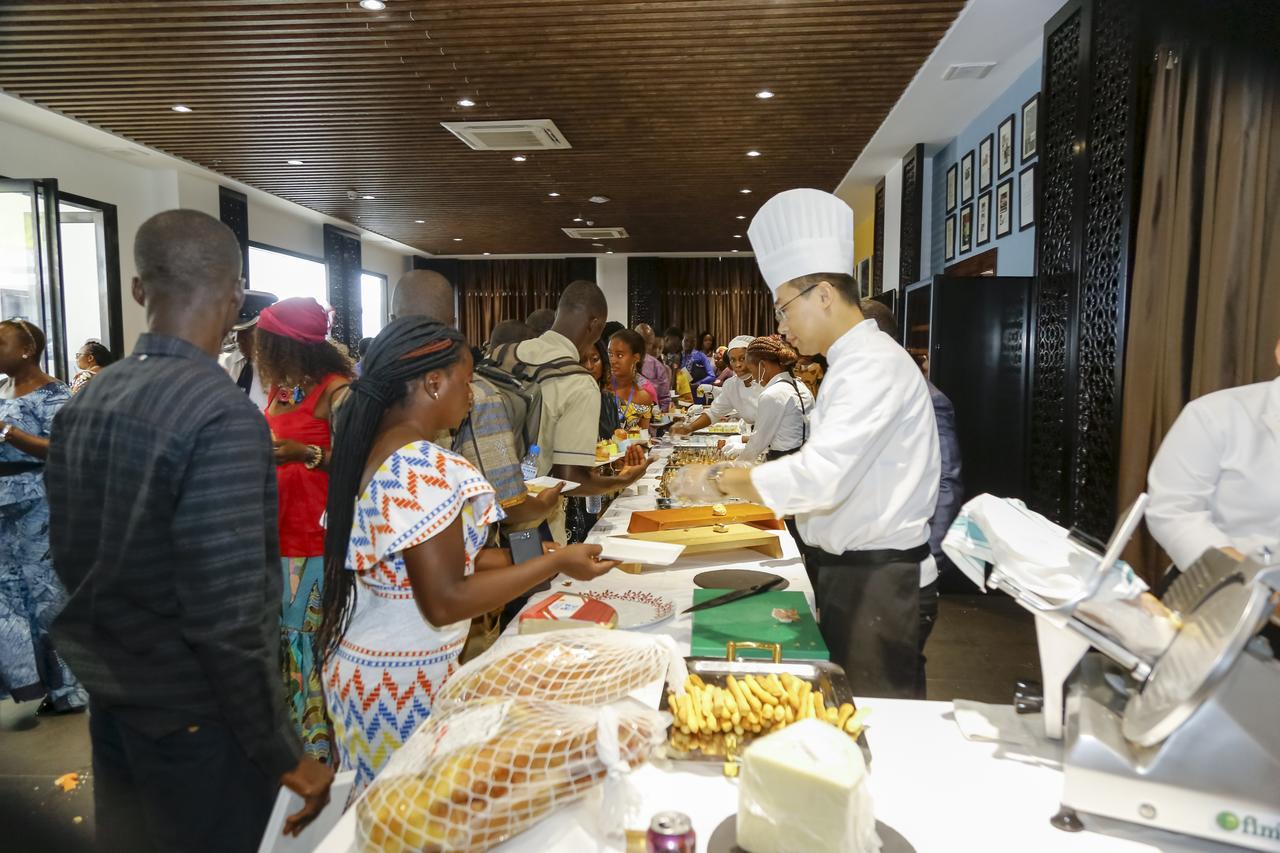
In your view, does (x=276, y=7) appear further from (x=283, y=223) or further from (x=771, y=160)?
(x=283, y=223)

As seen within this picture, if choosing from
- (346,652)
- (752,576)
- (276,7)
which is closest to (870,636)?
(752,576)

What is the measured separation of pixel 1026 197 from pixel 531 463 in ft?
11.5

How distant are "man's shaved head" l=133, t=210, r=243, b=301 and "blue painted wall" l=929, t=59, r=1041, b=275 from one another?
4056mm

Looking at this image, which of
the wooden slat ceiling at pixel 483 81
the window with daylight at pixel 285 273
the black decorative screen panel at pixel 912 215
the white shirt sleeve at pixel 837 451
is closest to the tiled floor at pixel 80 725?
the white shirt sleeve at pixel 837 451

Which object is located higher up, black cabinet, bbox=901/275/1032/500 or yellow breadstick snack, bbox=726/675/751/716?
black cabinet, bbox=901/275/1032/500

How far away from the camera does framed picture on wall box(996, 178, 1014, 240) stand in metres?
4.83

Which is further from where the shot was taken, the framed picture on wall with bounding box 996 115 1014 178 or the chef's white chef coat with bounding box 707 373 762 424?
the chef's white chef coat with bounding box 707 373 762 424

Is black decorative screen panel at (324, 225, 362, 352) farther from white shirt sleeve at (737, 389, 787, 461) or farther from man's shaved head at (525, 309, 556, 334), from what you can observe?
white shirt sleeve at (737, 389, 787, 461)

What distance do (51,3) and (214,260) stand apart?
3.67m

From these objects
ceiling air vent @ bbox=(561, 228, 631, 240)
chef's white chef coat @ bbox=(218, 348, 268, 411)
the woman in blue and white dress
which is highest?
ceiling air vent @ bbox=(561, 228, 631, 240)

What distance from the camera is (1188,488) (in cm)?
185

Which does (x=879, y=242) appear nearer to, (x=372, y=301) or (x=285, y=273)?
(x=285, y=273)

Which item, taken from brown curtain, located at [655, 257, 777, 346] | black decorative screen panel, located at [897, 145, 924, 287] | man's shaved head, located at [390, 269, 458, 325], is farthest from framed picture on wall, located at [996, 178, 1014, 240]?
brown curtain, located at [655, 257, 777, 346]

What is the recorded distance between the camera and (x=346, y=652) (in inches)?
51.6
